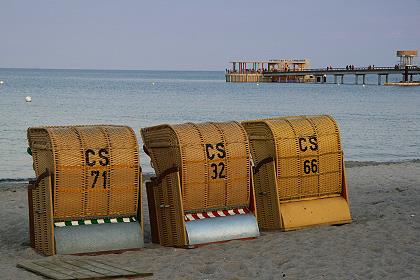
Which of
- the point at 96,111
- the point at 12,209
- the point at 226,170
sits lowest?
the point at 96,111

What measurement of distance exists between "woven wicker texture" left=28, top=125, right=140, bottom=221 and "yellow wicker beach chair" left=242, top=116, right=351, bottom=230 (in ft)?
6.34

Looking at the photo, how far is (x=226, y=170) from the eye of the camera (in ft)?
35.4

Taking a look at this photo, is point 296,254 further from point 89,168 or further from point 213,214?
point 89,168

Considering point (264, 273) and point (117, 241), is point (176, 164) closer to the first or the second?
point (117, 241)

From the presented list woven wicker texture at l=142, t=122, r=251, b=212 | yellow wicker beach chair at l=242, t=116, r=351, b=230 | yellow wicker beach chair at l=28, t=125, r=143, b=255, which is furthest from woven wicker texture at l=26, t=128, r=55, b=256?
yellow wicker beach chair at l=242, t=116, r=351, b=230

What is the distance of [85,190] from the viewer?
10211 millimetres

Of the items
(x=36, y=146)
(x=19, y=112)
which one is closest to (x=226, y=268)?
(x=36, y=146)

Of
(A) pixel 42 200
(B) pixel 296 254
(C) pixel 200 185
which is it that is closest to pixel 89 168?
(A) pixel 42 200

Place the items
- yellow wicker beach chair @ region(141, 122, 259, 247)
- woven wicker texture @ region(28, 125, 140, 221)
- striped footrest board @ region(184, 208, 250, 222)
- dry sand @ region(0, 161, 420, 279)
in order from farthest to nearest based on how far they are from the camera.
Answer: striped footrest board @ region(184, 208, 250, 222)
yellow wicker beach chair @ region(141, 122, 259, 247)
woven wicker texture @ region(28, 125, 140, 221)
dry sand @ region(0, 161, 420, 279)

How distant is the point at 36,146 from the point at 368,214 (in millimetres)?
5295

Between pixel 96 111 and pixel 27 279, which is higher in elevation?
pixel 27 279

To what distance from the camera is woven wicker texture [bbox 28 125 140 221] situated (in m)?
10.0

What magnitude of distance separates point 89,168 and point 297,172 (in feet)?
9.97

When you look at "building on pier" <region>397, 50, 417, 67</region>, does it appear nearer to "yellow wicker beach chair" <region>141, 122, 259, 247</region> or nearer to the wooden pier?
the wooden pier
